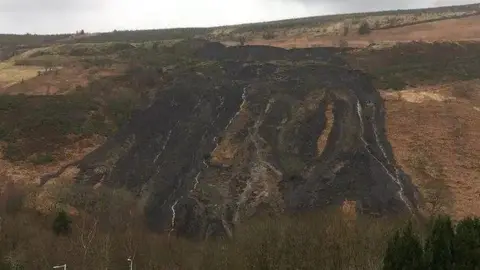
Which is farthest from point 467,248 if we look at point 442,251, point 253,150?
point 253,150

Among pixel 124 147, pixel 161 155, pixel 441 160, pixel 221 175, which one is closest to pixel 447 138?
pixel 441 160

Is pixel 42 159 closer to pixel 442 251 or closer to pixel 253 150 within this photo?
pixel 253 150

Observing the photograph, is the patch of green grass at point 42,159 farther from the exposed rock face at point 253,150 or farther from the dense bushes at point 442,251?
the dense bushes at point 442,251

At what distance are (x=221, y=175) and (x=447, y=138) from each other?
1710cm

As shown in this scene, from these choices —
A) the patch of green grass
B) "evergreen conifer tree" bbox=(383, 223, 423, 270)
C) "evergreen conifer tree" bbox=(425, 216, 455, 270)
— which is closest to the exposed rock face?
the patch of green grass

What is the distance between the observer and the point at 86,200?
33906mm

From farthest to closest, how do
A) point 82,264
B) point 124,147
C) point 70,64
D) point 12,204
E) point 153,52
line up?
point 153,52 < point 70,64 < point 124,147 < point 12,204 < point 82,264

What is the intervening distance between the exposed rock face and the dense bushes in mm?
15976

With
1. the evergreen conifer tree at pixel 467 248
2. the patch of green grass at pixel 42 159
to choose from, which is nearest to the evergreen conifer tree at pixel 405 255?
the evergreen conifer tree at pixel 467 248

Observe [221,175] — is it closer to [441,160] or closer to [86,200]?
[86,200]

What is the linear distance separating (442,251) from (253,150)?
2550 cm

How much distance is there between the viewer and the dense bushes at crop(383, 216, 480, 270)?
49.7 feet

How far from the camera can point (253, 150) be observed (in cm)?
4025

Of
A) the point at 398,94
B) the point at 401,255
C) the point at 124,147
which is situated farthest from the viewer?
the point at 398,94
